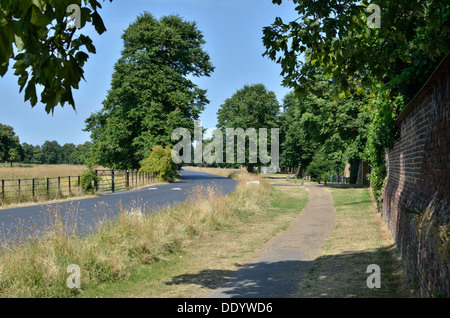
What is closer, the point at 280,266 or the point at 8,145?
the point at 280,266

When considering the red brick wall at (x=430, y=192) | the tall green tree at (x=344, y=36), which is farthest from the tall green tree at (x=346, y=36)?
the red brick wall at (x=430, y=192)

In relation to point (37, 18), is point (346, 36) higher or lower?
higher

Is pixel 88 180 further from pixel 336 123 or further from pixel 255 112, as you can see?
pixel 255 112

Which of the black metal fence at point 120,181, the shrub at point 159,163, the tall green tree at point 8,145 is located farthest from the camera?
the tall green tree at point 8,145

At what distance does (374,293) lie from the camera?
6082 mm

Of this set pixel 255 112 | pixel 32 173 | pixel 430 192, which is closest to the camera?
pixel 430 192

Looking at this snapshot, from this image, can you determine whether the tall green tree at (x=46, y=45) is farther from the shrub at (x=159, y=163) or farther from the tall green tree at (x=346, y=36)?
the shrub at (x=159, y=163)

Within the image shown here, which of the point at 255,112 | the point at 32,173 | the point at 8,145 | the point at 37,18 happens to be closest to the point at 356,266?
the point at 37,18

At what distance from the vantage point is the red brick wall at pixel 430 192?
4320mm

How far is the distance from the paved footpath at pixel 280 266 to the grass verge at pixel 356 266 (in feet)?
0.76

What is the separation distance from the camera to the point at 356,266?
791 centimetres

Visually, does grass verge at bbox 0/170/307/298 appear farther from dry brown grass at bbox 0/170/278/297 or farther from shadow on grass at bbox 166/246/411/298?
shadow on grass at bbox 166/246/411/298

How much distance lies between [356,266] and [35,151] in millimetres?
164703
